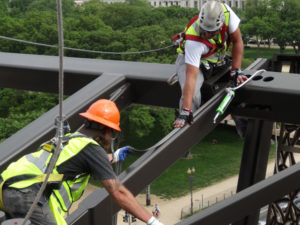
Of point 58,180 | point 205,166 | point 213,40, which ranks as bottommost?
point 205,166

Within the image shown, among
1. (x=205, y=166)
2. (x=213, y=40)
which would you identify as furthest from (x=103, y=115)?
(x=205, y=166)

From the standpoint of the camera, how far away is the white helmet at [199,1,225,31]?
4988 millimetres

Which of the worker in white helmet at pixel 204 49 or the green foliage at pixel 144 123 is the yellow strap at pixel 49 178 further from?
the green foliage at pixel 144 123

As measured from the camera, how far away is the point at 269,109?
17.0ft

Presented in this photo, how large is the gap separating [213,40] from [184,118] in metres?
0.94

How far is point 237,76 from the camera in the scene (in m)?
5.26

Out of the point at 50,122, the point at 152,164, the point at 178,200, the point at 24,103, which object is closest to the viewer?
the point at 152,164

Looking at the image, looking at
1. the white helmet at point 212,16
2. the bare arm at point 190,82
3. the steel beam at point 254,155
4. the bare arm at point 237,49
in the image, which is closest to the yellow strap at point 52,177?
the bare arm at point 190,82

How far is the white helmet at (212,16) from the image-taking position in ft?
16.4

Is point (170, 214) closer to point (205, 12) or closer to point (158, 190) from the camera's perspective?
point (158, 190)

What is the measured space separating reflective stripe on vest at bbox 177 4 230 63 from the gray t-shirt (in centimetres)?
199

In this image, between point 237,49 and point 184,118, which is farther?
point 237,49

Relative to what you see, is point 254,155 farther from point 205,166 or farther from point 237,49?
point 205,166

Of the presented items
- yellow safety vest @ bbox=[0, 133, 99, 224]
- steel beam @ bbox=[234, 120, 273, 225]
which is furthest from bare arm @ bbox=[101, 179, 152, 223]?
steel beam @ bbox=[234, 120, 273, 225]
